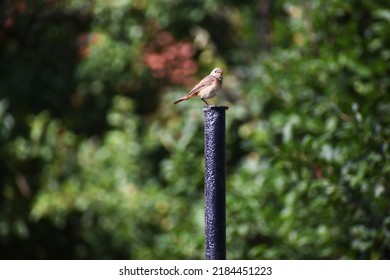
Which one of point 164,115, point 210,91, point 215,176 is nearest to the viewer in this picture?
point 215,176

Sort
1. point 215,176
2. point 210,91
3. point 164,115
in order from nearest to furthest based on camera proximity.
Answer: point 215,176, point 210,91, point 164,115

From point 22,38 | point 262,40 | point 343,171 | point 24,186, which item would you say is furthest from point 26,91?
point 343,171

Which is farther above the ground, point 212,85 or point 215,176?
point 212,85

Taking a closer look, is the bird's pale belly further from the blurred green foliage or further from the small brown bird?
the blurred green foliage

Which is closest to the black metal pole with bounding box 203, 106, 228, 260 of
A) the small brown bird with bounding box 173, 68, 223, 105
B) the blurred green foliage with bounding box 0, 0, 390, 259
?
the small brown bird with bounding box 173, 68, 223, 105

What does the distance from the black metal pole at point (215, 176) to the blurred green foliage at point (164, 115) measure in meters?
1.60

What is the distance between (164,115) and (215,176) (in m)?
4.17

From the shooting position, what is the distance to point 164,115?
681 cm

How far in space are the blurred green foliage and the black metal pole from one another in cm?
160

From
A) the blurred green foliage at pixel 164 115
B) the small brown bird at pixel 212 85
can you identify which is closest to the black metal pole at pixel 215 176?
the small brown bird at pixel 212 85

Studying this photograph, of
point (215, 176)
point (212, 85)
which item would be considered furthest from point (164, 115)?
point (215, 176)

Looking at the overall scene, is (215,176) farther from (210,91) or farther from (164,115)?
(164,115)

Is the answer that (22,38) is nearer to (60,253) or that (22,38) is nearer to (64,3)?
(64,3)

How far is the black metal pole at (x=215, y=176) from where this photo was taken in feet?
8.68
